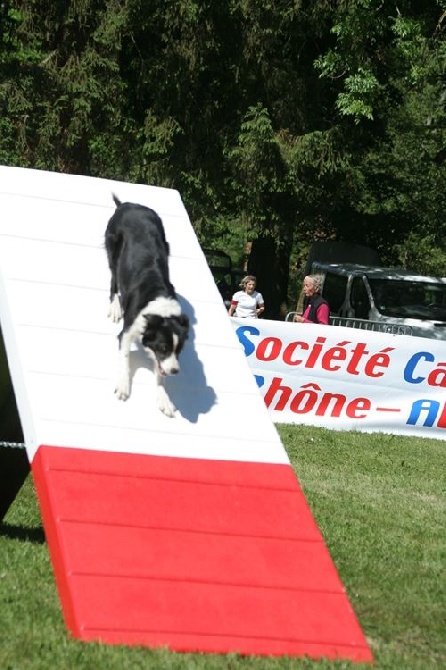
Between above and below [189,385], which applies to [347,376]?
below

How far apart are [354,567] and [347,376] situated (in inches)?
292

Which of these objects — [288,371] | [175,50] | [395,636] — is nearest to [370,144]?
[175,50]

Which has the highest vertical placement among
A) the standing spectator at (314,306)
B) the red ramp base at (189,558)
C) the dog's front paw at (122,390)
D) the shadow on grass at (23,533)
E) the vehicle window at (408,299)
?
the dog's front paw at (122,390)

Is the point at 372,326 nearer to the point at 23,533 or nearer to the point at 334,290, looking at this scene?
the point at 334,290

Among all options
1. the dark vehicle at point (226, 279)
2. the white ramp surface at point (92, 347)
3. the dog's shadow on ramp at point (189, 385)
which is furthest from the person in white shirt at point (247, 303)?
the dark vehicle at point (226, 279)

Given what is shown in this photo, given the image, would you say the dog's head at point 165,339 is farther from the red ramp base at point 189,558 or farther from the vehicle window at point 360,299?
the vehicle window at point 360,299

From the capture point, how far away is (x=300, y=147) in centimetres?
2312

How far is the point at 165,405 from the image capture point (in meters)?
7.32

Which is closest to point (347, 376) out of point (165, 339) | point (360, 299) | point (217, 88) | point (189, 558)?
point (360, 299)

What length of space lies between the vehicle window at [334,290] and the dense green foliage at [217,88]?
6.32ft

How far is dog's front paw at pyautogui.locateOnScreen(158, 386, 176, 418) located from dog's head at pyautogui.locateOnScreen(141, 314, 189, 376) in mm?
138

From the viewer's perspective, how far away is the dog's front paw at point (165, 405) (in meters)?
7.29

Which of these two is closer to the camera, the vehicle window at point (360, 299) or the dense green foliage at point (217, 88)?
the dense green foliage at point (217, 88)

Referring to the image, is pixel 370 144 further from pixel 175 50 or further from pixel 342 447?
pixel 342 447
